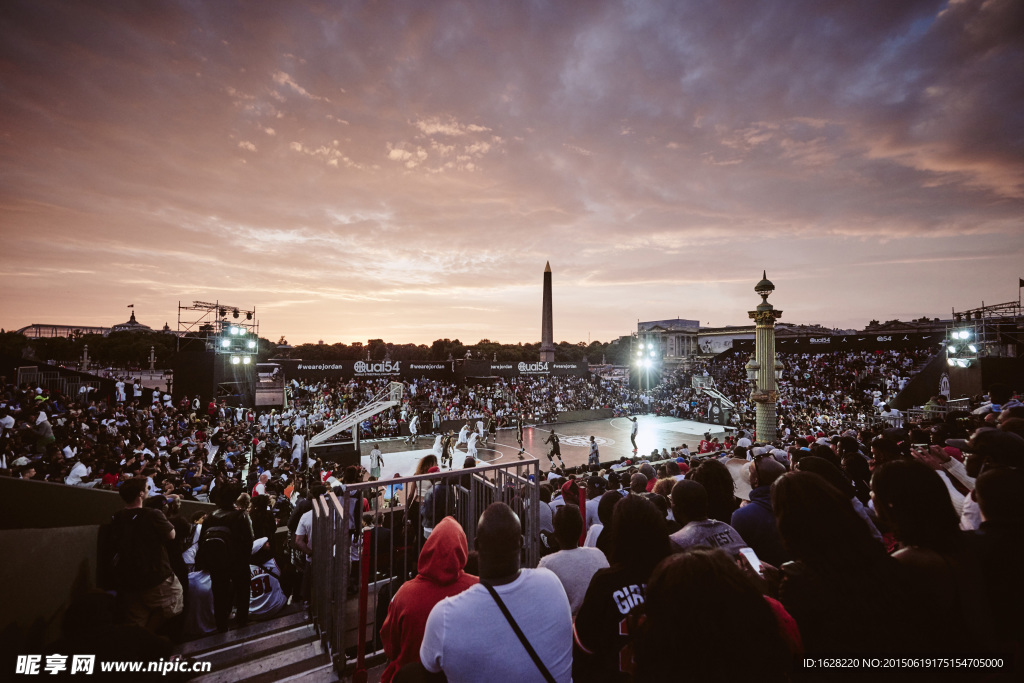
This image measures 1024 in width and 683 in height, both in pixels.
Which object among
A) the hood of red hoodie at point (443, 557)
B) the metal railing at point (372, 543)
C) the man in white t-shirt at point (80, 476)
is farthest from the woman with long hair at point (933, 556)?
the man in white t-shirt at point (80, 476)

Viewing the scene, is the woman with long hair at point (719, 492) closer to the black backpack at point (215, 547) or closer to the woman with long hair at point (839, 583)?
the woman with long hair at point (839, 583)

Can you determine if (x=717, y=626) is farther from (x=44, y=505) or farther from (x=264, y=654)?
(x=44, y=505)

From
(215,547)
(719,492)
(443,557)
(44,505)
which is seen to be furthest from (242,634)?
A: (719,492)

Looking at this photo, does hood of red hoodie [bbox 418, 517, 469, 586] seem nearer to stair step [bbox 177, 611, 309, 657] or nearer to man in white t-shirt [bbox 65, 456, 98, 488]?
stair step [bbox 177, 611, 309, 657]

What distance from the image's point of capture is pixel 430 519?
4879 mm

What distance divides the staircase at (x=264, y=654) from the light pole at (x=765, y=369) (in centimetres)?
1502

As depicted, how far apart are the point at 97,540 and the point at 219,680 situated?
1.95 m

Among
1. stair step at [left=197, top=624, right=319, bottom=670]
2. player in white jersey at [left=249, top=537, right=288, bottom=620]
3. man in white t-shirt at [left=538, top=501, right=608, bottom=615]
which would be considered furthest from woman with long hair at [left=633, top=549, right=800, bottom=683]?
player in white jersey at [left=249, top=537, right=288, bottom=620]

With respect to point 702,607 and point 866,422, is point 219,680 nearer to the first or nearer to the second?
point 702,607

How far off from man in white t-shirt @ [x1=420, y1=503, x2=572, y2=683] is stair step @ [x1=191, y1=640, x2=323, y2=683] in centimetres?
268

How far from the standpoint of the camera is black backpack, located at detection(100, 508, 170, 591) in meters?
3.84

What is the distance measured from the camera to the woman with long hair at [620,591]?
7.11 ft

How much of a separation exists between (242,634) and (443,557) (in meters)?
3.53

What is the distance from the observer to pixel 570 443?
2434cm
